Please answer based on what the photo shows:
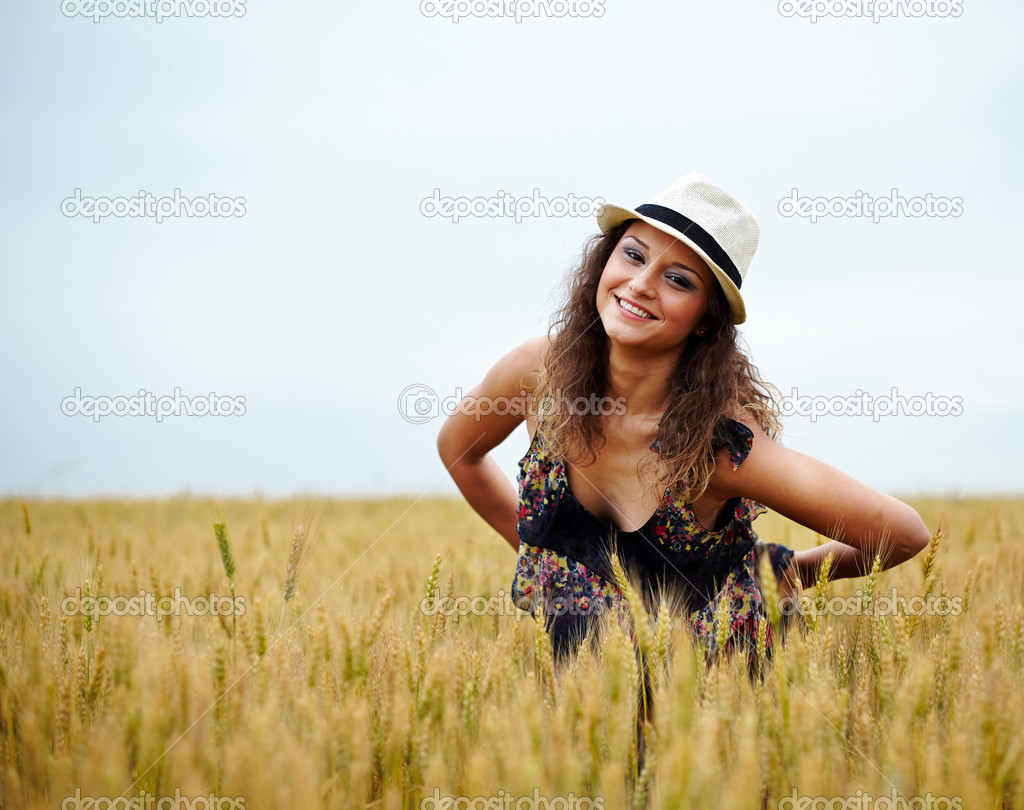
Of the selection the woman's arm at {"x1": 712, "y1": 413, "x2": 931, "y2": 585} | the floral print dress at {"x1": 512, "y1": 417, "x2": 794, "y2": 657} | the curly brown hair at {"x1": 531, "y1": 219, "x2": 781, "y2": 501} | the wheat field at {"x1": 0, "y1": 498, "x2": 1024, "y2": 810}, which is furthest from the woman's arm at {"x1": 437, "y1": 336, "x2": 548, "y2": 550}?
the wheat field at {"x1": 0, "y1": 498, "x2": 1024, "y2": 810}

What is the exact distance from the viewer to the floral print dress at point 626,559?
258cm

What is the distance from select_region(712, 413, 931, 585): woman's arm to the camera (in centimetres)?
237

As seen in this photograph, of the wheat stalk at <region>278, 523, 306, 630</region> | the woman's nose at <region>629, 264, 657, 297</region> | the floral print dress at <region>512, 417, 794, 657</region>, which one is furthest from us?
the floral print dress at <region>512, 417, 794, 657</region>

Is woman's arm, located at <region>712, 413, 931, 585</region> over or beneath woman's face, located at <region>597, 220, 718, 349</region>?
beneath

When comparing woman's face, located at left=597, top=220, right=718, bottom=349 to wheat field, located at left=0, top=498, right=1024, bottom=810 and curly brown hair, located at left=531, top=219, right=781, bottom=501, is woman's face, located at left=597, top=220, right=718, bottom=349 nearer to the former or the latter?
curly brown hair, located at left=531, top=219, right=781, bottom=501

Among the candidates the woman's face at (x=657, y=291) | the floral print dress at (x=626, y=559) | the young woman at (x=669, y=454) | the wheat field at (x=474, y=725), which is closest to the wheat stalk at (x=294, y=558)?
the wheat field at (x=474, y=725)

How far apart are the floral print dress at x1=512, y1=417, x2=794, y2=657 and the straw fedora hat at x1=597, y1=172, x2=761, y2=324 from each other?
60cm

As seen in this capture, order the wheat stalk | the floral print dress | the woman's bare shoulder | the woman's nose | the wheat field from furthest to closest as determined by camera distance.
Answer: the woman's bare shoulder
the floral print dress
the woman's nose
the wheat stalk
the wheat field

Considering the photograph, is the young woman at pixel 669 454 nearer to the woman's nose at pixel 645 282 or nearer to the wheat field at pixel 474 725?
the woman's nose at pixel 645 282

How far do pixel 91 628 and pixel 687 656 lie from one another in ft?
4.72

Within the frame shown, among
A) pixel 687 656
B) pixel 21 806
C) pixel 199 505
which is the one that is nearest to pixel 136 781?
pixel 21 806

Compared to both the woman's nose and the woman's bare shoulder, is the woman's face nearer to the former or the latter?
the woman's nose

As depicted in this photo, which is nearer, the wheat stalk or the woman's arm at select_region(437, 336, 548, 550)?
the wheat stalk

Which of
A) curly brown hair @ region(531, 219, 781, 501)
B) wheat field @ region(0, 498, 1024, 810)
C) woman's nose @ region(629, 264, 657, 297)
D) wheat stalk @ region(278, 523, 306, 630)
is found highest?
woman's nose @ region(629, 264, 657, 297)
